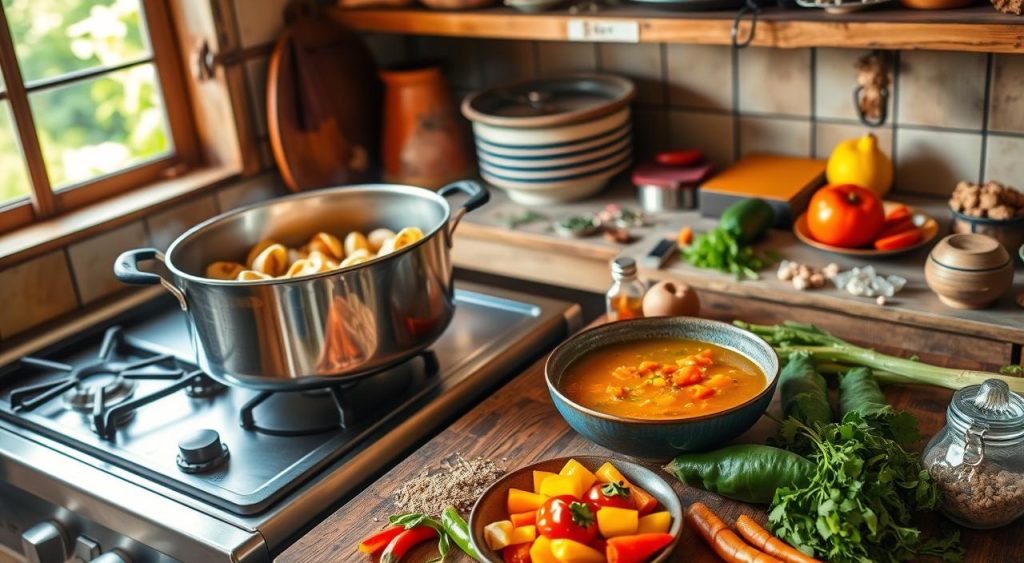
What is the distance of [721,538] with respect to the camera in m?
1.10

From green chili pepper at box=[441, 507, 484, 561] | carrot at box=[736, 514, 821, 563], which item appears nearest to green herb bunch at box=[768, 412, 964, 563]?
carrot at box=[736, 514, 821, 563]

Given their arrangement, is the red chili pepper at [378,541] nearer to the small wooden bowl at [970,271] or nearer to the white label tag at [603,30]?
the small wooden bowl at [970,271]

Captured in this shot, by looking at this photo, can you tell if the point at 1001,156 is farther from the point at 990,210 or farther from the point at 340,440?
the point at 340,440

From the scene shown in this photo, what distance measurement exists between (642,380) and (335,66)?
1.25 m

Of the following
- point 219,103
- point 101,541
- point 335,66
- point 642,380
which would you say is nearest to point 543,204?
point 335,66

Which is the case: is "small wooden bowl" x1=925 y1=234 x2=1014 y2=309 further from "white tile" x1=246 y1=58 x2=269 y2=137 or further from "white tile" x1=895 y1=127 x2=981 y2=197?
"white tile" x1=246 y1=58 x2=269 y2=137

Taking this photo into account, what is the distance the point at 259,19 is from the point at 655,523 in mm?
1518

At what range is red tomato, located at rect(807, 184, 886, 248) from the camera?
1.70 m

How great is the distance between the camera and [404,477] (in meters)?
1.31

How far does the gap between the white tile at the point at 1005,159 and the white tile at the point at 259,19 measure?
148 cm

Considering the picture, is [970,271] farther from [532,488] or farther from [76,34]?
[76,34]

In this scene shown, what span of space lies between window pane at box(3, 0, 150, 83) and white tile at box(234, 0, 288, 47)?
7.9 inches

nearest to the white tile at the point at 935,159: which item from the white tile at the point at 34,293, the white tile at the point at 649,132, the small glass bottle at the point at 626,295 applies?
the white tile at the point at 649,132

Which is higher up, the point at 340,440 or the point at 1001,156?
the point at 1001,156
